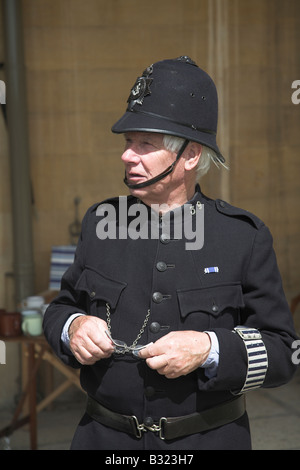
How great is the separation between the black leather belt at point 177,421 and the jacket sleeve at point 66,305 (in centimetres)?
21

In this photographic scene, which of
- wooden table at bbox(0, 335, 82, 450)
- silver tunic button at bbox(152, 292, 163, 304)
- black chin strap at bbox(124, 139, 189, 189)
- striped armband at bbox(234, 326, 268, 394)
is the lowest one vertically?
wooden table at bbox(0, 335, 82, 450)

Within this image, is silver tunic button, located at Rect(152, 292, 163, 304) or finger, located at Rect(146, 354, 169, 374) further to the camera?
silver tunic button, located at Rect(152, 292, 163, 304)

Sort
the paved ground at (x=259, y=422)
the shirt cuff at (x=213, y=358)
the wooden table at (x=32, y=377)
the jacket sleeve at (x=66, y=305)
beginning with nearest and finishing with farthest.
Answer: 1. the shirt cuff at (x=213, y=358)
2. the jacket sleeve at (x=66, y=305)
3. the wooden table at (x=32, y=377)
4. the paved ground at (x=259, y=422)

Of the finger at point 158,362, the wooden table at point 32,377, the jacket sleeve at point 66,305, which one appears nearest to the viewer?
the finger at point 158,362

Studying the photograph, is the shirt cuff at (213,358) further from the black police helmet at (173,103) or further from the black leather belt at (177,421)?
the black police helmet at (173,103)

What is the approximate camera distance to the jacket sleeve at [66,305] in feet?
7.87

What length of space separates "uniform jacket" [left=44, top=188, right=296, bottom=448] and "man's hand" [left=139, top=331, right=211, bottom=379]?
0.10 metres

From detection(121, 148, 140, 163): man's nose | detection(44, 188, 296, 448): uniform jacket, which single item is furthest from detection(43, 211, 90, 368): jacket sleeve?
detection(121, 148, 140, 163): man's nose

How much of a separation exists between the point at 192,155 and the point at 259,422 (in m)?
3.83

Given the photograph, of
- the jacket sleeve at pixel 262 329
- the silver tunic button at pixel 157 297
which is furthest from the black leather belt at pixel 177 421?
the silver tunic button at pixel 157 297

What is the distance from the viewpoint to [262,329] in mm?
2314

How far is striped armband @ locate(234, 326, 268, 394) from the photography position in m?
2.22

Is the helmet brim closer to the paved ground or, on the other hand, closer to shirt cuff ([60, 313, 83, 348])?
shirt cuff ([60, 313, 83, 348])
